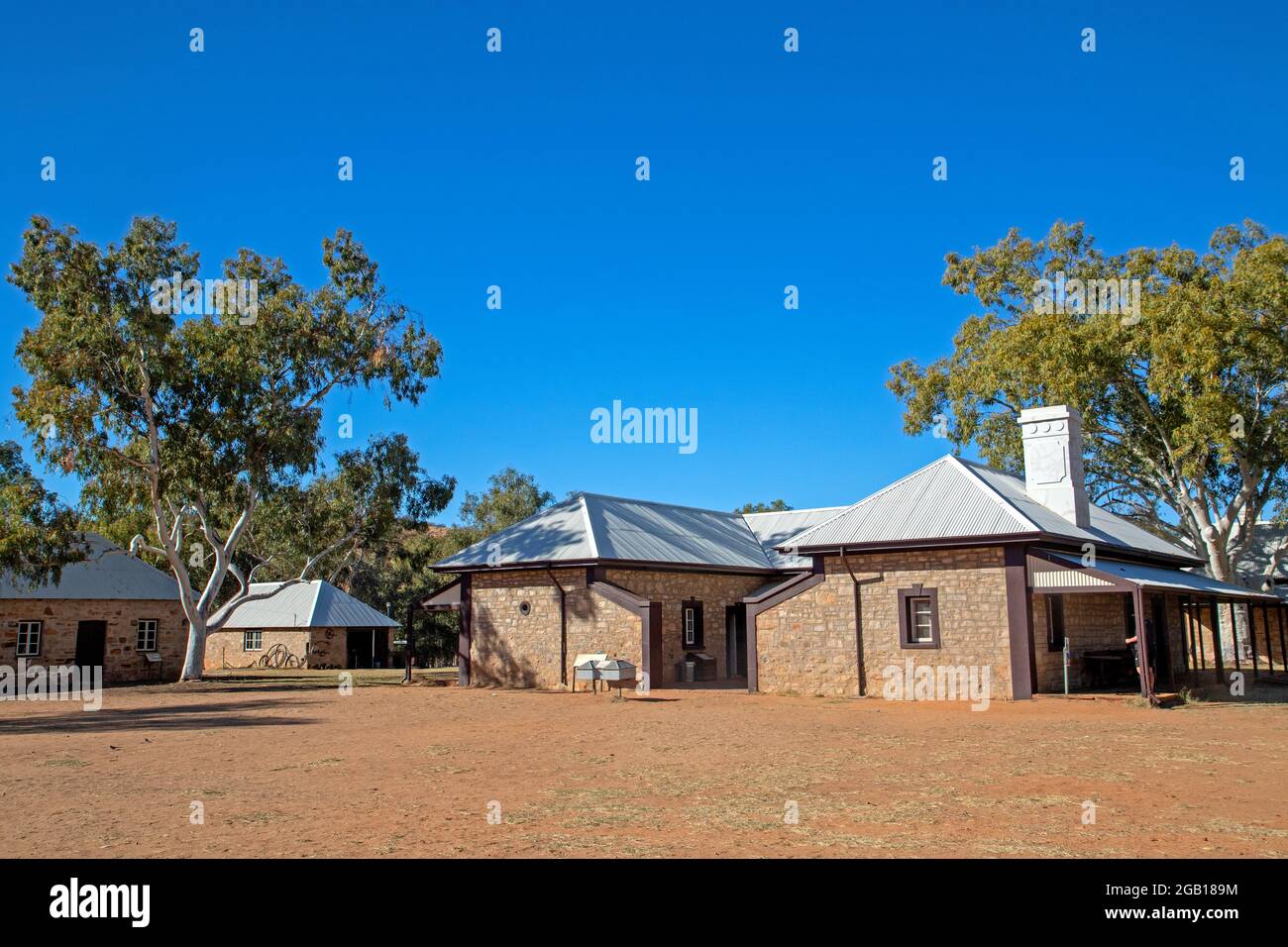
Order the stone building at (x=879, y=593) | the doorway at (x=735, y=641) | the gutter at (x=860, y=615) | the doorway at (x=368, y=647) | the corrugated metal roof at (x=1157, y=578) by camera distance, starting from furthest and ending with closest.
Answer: the doorway at (x=368, y=647), the doorway at (x=735, y=641), the gutter at (x=860, y=615), the stone building at (x=879, y=593), the corrugated metal roof at (x=1157, y=578)

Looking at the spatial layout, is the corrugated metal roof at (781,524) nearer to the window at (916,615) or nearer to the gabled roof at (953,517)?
the gabled roof at (953,517)

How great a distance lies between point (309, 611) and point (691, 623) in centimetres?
2418

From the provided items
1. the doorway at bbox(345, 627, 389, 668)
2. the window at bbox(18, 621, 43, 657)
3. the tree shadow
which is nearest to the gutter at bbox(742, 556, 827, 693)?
the tree shadow

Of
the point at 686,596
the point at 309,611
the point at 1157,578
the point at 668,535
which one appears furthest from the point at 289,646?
the point at 1157,578

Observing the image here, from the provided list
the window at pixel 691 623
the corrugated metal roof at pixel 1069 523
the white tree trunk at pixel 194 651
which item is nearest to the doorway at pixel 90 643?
the white tree trunk at pixel 194 651

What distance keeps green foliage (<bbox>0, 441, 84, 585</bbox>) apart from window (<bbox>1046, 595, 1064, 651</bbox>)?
2529cm

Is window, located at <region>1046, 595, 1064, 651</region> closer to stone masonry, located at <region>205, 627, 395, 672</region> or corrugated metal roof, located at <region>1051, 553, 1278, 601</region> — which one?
corrugated metal roof, located at <region>1051, 553, 1278, 601</region>

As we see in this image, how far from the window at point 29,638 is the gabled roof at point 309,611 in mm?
15512

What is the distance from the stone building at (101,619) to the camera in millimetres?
29391

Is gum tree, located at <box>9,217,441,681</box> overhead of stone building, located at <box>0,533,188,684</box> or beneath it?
overhead

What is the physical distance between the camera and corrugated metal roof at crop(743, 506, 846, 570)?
110 ft

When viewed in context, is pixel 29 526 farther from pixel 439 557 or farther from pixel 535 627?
pixel 439 557
